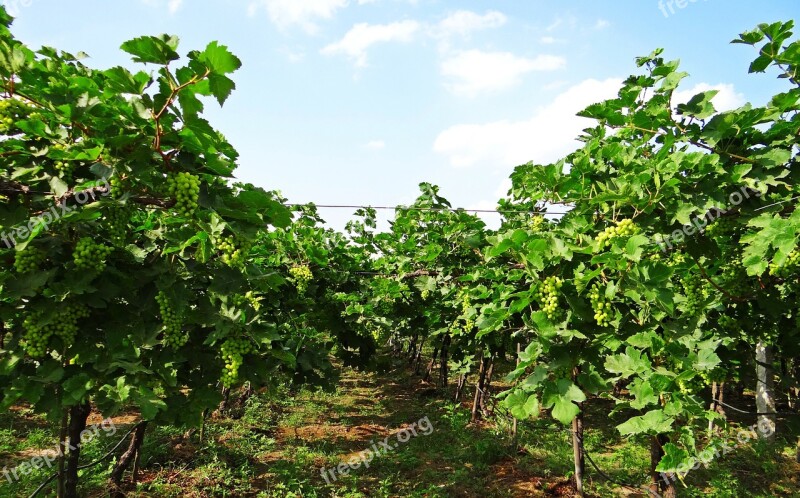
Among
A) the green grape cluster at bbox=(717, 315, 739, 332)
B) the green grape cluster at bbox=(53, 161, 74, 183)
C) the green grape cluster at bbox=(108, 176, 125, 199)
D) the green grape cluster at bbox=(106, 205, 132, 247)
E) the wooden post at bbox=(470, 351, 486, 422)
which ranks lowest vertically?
the wooden post at bbox=(470, 351, 486, 422)

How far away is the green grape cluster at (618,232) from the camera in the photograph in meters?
2.80

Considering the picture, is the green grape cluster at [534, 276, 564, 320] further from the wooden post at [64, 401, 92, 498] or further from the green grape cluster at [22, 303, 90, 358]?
the wooden post at [64, 401, 92, 498]

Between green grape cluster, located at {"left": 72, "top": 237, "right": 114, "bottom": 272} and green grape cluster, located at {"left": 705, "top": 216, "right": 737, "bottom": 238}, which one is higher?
green grape cluster, located at {"left": 705, "top": 216, "right": 737, "bottom": 238}

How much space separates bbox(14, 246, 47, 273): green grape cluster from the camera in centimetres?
270

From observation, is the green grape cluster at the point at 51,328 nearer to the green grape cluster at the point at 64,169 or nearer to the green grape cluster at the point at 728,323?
the green grape cluster at the point at 64,169

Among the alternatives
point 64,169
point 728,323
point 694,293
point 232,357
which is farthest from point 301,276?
point 728,323

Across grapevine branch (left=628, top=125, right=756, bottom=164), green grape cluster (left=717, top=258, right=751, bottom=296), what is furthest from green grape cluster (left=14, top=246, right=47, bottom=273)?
green grape cluster (left=717, top=258, right=751, bottom=296)

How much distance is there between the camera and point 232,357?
3.56 metres

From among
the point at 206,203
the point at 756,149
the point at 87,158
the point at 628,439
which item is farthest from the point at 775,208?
the point at 628,439

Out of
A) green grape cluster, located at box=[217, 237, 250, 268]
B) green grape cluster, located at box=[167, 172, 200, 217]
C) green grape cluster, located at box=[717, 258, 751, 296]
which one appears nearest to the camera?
green grape cluster, located at box=[167, 172, 200, 217]

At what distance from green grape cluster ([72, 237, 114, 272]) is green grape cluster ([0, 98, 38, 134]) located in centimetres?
70

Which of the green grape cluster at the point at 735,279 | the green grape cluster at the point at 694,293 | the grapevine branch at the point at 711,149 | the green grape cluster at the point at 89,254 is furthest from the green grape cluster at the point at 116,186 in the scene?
the green grape cluster at the point at 735,279

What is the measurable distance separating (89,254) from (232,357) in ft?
4.20

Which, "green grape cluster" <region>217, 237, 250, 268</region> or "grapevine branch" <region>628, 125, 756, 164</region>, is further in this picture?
"grapevine branch" <region>628, 125, 756, 164</region>
